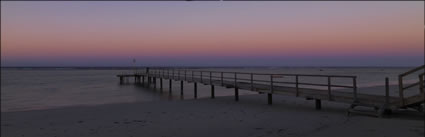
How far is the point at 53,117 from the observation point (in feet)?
41.4

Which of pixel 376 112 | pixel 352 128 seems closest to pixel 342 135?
pixel 352 128

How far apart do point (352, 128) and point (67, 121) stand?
924cm

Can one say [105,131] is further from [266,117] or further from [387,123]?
[387,123]

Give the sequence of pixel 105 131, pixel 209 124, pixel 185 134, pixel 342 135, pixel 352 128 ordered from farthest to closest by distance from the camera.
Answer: pixel 209 124, pixel 105 131, pixel 185 134, pixel 352 128, pixel 342 135

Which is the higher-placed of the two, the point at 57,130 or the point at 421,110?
the point at 421,110

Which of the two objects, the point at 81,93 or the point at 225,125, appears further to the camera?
the point at 81,93

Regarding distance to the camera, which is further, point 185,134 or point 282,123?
point 282,123

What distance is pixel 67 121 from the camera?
37.2ft

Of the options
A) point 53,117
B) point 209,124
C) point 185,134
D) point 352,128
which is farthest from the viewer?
point 53,117

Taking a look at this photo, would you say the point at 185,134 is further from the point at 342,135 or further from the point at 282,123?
the point at 342,135

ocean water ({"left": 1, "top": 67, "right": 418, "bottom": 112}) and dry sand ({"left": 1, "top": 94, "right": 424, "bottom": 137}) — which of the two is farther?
ocean water ({"left": 1, "top": 67, "right": 418, "bottom": 112})

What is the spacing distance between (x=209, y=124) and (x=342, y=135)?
13.4ft

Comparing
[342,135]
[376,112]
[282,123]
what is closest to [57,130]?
[282,123]

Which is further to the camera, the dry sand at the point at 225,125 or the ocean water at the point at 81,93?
the ocean water at the point at 81,93
